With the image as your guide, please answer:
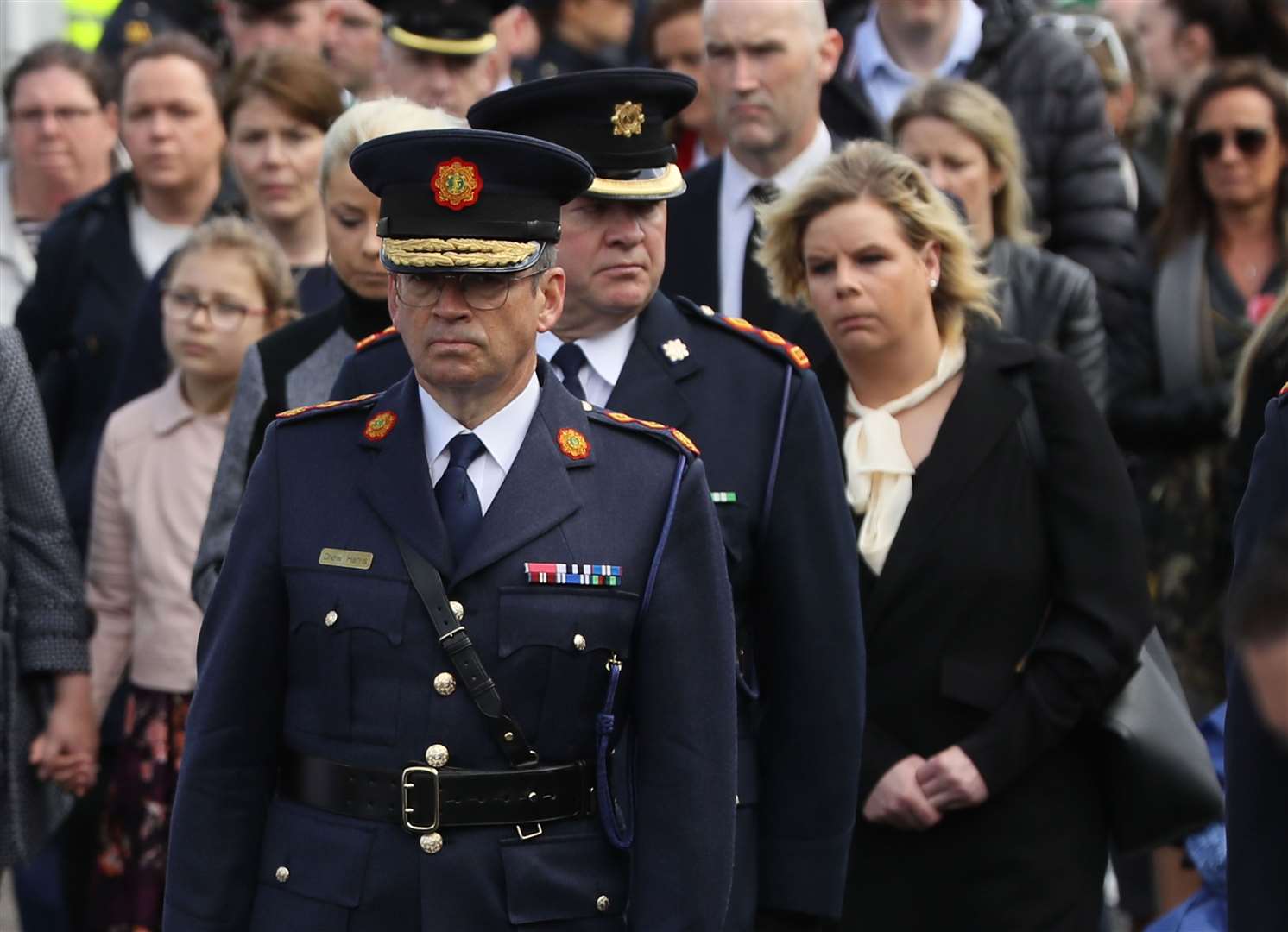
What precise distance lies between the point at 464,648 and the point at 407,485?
11.5 inches

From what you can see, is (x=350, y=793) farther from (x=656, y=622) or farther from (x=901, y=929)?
(x=901, y=929)

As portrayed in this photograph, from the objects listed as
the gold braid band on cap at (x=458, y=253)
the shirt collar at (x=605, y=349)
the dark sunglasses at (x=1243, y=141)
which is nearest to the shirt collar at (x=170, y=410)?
the shirt collar at (x=605, y=349)

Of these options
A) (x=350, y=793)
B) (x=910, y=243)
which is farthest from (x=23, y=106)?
(x=350, y=793)

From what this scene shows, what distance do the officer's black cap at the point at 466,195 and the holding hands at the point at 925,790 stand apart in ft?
6.23

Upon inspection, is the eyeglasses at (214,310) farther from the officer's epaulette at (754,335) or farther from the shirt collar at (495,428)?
the shirt collar at (495,428)

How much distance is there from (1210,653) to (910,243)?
2.55 meters

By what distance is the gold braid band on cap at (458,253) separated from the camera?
3893 mm

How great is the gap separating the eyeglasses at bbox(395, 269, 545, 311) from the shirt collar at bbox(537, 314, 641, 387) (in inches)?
36.9

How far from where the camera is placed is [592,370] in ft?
16.0

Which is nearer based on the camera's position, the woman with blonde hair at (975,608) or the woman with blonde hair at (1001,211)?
the woman with blonde hair at (975,608)

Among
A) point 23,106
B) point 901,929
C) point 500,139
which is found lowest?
point 901,929

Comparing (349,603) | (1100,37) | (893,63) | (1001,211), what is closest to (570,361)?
(349,603)

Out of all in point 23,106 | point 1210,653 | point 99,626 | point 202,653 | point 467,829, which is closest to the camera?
point 467,829

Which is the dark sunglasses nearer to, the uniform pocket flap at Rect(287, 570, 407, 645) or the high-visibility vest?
the uniform pocket flap at Rect(287, 570, 407, 645)
